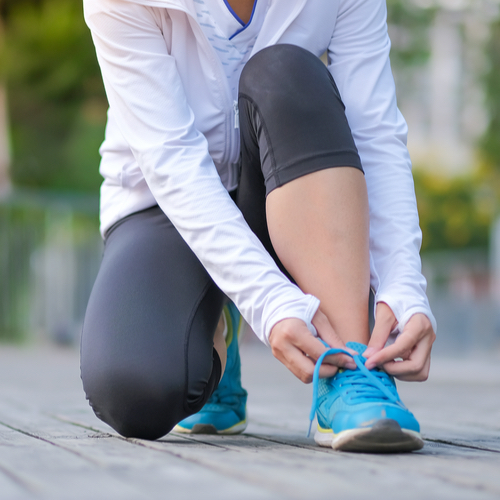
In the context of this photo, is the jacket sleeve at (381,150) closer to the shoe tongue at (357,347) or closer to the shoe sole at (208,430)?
the shoe tongue at (357,347)

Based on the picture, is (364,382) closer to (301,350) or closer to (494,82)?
(301,350)

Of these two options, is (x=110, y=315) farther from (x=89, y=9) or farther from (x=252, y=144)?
(x=89, y=9)

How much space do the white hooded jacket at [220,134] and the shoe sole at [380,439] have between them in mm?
184

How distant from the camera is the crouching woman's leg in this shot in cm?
151

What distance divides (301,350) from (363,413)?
0.14 meters

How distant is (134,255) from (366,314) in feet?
1.61

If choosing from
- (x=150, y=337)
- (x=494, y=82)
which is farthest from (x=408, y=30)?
(x=150, y=337)

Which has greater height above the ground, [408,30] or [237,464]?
[408,30]

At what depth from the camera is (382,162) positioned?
5.46 ft

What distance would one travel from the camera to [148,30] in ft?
5.55

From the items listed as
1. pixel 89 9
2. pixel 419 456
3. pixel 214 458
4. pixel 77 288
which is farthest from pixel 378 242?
pixel 77 288

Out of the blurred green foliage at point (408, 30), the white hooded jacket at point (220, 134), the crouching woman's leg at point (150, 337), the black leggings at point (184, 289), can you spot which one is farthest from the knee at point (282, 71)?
the blurred green foliage at point (408, 30)

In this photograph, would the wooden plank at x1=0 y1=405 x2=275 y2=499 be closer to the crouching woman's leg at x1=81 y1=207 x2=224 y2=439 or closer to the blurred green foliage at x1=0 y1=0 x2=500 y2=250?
the crouching woman's leg at x1=81 y1=207 x2=224 y2=439

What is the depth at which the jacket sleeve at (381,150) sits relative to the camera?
150cm
